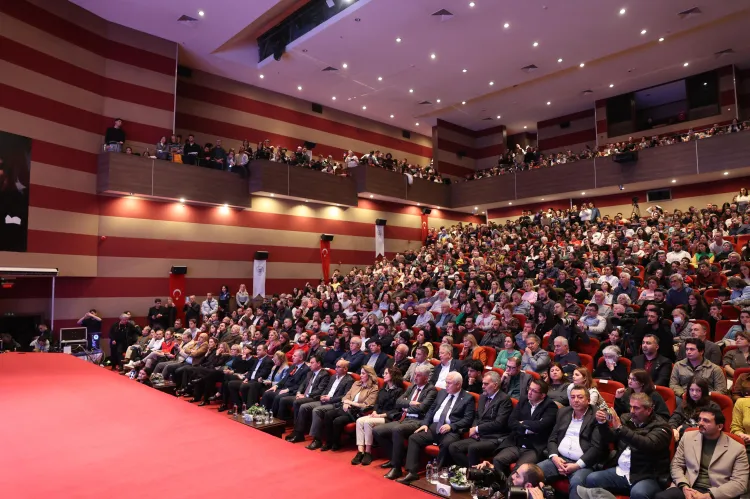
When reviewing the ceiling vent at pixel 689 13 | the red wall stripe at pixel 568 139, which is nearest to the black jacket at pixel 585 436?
the ceiling vent at pixel 689 13

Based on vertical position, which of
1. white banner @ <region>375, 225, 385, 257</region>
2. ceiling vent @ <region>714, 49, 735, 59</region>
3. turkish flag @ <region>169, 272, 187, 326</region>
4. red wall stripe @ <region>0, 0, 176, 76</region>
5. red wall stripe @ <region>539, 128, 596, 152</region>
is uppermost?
ceiling vent @ <region>714, 49, 735, 59</region>

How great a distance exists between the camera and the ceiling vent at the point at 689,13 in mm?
11141

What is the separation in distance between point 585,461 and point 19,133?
1114 cm

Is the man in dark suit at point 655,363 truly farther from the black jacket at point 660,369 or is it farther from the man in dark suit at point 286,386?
the man in dark suit at point 286,386

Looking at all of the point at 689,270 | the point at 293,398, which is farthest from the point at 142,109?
the point at 689,270

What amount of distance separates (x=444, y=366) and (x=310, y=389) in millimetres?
1693

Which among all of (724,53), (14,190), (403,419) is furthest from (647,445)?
(724,53)

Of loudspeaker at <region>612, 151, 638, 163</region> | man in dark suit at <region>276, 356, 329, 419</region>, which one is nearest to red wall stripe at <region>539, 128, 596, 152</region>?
loudspeaker at <region>612, 151, 638, 163</region>

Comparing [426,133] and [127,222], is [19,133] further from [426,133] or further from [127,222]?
[426,133]

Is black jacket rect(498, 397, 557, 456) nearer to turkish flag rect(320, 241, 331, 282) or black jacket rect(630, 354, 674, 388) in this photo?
black jacket rect(630, 354, 674, 388)

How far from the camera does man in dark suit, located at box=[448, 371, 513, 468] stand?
4070mm

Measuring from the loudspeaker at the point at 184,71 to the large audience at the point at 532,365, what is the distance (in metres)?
6.35

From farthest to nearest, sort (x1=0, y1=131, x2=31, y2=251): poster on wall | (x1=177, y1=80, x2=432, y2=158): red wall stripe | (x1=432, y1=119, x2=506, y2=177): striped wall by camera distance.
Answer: (x1=432, y1=119, x2=506, y2=177): striped wall < (x1=177, y1=80, x2=432, y2=158): red wall stripe < (x1=0, y1=131, x2=31, y2=251): poster on wall

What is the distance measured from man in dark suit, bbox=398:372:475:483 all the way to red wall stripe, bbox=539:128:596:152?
15.3 meters
